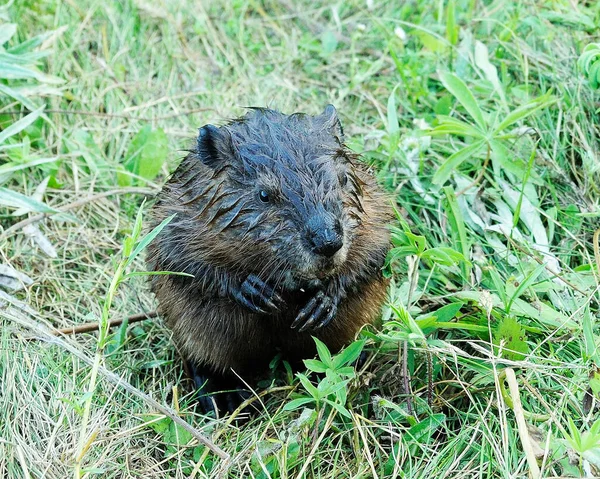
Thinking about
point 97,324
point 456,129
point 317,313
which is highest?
point 456,129

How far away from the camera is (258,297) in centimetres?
352

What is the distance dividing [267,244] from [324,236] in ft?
0.97

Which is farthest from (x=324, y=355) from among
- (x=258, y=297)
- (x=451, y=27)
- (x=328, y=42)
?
(x=328, y=42)

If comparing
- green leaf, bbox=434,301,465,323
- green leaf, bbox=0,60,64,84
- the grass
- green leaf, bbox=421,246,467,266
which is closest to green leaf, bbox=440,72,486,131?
the grass

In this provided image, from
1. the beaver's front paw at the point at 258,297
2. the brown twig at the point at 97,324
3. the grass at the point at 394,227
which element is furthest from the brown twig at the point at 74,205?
the beaver's front paw at the point at 258,297

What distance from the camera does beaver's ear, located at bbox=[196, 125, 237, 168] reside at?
365 cm

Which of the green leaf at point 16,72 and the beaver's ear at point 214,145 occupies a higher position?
the beaver's ear at point 214,145

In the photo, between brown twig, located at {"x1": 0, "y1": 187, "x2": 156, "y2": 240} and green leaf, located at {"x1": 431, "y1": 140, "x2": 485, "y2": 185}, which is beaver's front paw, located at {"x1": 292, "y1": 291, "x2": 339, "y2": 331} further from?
brown twig, located at {"x1": 0, "y1": 187, "x2": 156, "y2": 240}

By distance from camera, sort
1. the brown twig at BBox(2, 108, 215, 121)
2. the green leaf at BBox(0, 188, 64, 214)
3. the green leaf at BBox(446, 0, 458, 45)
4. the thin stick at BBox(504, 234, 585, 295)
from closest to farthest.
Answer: the thin stick at BBox(504, 234, 585, 295) < the green leaf at BBox(0, 188, 64, 214) < the brown twig at BBox(2, 108, 215, 121) < the green leaf at BBox(446, 0, 458, 45)

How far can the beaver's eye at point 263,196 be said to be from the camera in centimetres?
340

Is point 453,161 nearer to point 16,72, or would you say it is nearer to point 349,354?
point 349,354

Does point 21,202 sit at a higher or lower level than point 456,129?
lower

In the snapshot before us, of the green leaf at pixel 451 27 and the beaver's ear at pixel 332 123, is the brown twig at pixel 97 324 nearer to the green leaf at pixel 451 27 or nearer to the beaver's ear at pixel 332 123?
the beaver's ear at pixel 332 123

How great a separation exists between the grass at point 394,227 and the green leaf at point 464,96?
12 mm
